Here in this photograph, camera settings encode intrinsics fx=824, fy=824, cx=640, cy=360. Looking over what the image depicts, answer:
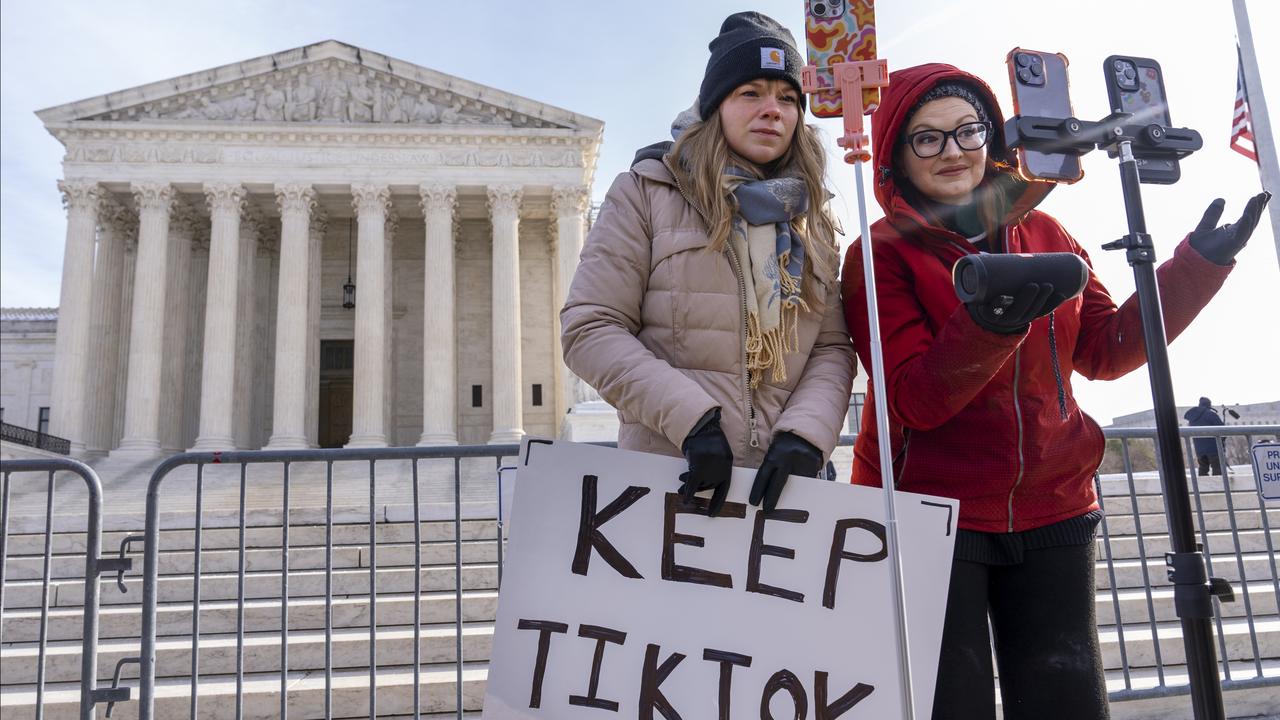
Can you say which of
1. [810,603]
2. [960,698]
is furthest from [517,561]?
[960,698]

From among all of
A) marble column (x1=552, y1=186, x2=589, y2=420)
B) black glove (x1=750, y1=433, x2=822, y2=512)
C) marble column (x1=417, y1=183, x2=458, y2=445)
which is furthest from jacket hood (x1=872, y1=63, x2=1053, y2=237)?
marble column (x1=552, y1=186, x2=589, y2=420)

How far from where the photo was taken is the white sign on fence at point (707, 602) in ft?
7.52

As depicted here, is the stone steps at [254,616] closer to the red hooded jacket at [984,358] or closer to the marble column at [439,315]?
the red hooded jacket at [984,358]

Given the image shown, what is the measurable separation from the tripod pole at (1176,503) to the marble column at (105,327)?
32.4 meters

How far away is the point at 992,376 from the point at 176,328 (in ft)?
109

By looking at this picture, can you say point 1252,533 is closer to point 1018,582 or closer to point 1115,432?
point 1115,432

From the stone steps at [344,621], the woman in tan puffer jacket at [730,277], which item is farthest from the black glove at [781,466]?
the stone steps at [344,621]

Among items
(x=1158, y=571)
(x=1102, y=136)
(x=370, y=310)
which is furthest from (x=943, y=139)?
(x=370, y=310)

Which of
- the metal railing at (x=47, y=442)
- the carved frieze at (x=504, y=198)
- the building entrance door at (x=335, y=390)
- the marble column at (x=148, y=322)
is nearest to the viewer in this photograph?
the metal railing at (x=47, y=442)

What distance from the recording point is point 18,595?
819cm

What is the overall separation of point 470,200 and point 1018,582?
102ft

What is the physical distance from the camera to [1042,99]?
94.4 inches

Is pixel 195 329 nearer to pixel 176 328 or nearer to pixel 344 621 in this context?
pixel 176 328

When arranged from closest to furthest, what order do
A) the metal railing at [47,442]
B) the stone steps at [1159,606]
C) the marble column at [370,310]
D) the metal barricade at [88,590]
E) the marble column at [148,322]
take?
the metal barricade at [88,590] → the stone steps at [1159,606] → the metal railing at [47,442] → the marble column at [148,322] → the marble column at [370,310]
